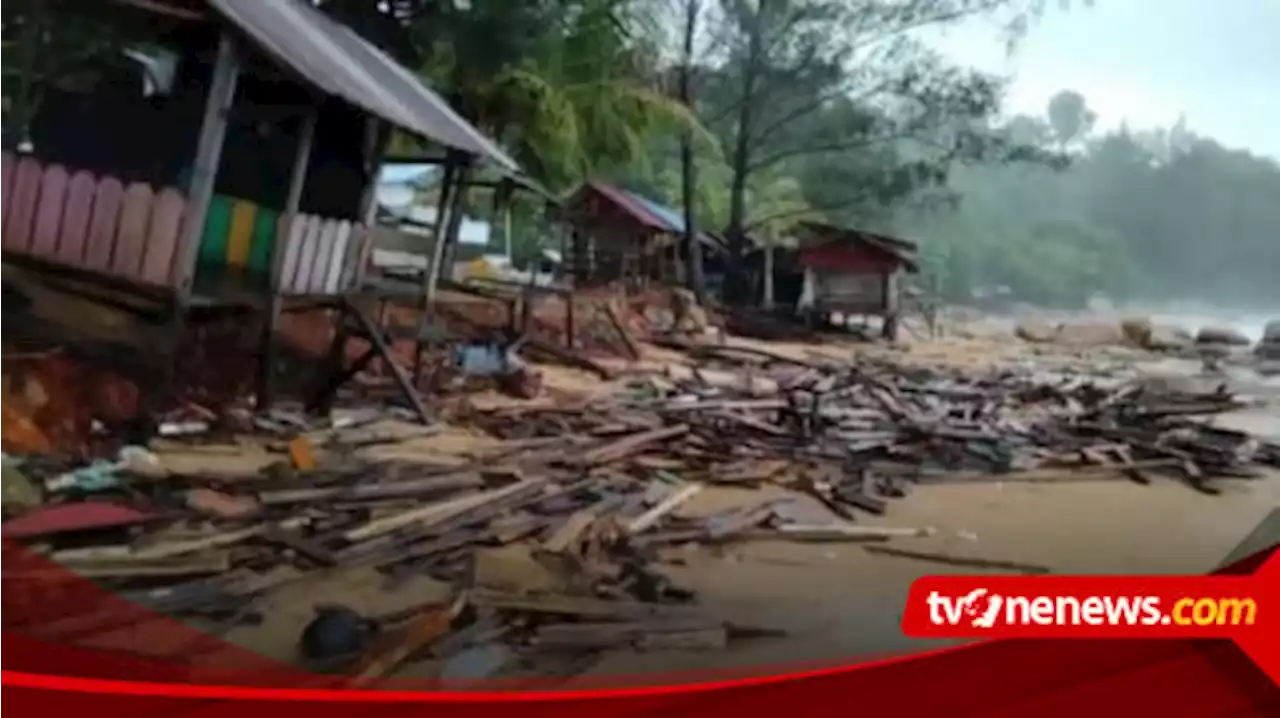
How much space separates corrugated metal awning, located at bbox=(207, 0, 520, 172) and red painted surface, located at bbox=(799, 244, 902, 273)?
1.16 feet

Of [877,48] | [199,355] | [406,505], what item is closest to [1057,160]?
[877,48]

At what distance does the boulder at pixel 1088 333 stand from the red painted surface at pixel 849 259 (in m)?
0.21

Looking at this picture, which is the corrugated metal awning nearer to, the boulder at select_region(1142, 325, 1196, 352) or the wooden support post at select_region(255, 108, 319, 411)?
the wooden support post at select_region(255, 108, 319, 411)

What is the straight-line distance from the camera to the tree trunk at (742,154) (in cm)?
134

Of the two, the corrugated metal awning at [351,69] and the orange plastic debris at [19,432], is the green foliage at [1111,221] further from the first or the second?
the orange plastic debris at [19,432]

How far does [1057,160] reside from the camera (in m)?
1.37

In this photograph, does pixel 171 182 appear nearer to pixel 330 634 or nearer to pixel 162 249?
pixel 162 249

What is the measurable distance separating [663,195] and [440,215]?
26 cm

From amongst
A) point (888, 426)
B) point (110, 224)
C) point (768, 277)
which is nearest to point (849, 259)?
point (768, 277)

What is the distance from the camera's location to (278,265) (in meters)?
1.28

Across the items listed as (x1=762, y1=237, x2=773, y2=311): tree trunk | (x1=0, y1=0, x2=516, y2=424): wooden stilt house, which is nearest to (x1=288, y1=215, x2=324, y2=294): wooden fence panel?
(x1=0, y1=0, x2=516, y2=424): wooden stilt house

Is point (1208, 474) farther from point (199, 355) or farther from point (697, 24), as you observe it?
point (199, 355)

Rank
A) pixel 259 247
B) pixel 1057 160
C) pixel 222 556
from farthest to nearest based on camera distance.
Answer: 1. pixel 1057 160
2. pixel 259 247
3. pixel 222 556

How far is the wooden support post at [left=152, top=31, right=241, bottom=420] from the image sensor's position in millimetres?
1224
